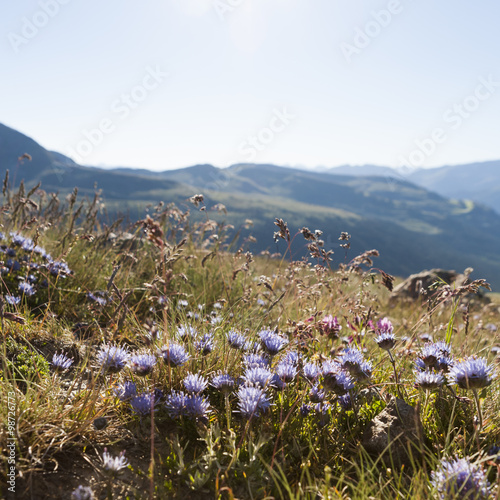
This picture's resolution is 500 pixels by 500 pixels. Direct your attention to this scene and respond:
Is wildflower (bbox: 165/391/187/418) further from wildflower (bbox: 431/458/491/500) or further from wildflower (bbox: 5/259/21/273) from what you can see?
wildflower (bbox: 5/259/21/273)

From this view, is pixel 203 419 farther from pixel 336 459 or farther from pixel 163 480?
pixel 336 459

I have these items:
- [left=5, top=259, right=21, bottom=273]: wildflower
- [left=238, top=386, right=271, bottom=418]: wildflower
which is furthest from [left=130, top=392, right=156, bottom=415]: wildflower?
[left=5, top=259, right=21, bottom=273]: wildflower

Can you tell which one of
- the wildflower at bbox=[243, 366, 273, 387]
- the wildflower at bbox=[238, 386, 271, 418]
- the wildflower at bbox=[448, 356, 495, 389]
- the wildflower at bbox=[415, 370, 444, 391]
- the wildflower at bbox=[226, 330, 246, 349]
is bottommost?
the wildflower at bbox=[238, 386, 271, 418]

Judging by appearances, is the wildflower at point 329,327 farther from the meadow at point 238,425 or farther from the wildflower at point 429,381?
the wildflower at point 429,381

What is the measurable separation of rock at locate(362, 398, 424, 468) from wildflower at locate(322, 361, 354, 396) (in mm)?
265

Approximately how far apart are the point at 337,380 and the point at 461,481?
66 centimetres

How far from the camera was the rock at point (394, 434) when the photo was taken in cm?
196

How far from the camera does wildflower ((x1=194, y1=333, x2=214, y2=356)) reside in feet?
7.70

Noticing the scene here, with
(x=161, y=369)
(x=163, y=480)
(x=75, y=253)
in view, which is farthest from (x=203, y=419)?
(x=75, y=253)

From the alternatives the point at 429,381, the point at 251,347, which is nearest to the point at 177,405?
the point at 251,347

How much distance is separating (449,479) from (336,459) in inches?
24.2

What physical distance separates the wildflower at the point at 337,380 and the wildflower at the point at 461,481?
541mm

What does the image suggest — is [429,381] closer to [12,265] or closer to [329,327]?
[329,327]

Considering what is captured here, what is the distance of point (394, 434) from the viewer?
1986 millimetres
